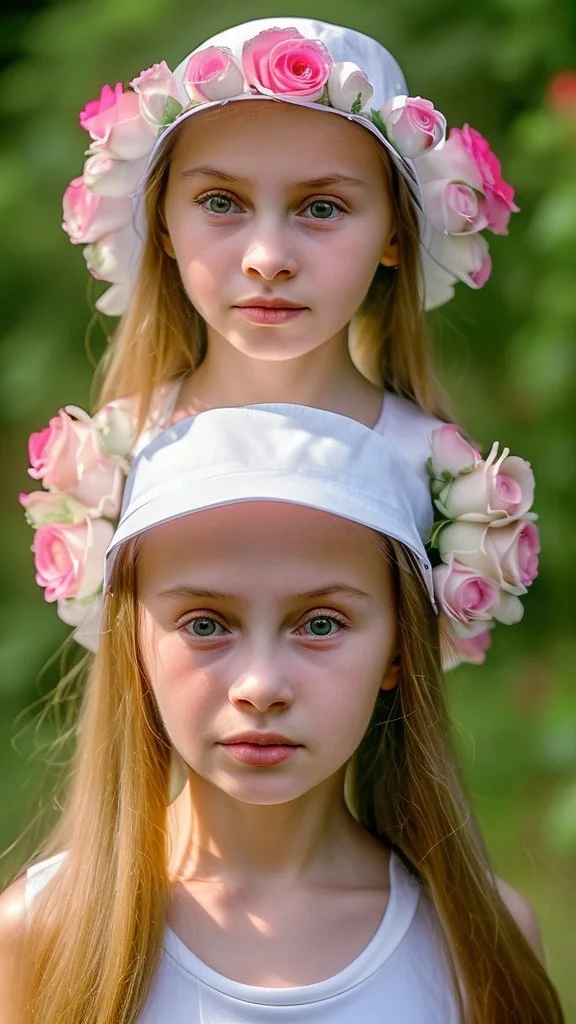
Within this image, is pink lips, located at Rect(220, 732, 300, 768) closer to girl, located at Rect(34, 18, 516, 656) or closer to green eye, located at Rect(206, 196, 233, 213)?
girl, located at Rect(34, 18, 516, 656)

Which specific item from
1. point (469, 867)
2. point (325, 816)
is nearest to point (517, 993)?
point (469, 867)

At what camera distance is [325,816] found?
2.37 m

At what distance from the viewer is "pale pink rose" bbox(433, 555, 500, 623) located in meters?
2.44

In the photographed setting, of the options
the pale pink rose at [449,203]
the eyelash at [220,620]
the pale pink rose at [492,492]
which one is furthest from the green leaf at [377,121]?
the eyelash at [220,620]

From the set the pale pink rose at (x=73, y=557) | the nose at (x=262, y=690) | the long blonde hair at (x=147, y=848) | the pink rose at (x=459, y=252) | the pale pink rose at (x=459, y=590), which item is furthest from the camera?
the pink rose at (x=459, y=252)

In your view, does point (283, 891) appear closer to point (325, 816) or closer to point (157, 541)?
point (325, 816)

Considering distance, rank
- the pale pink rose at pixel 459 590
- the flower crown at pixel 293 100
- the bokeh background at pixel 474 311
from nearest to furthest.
A: the flower crown at pixel 293 100, the pale pink rose at pixel 459 590, the bokeh background at pixel 474 311

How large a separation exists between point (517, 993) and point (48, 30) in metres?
3.34

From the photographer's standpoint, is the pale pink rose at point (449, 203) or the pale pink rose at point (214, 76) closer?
the pale pink rose at point (214, 76)

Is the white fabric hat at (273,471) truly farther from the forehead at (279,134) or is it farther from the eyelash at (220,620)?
the forehead at (279,134)

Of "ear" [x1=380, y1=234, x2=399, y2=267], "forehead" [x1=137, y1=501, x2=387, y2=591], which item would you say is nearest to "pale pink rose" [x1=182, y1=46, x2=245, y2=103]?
"ear" [x1=380, y1=234, x2=399, y2=267]

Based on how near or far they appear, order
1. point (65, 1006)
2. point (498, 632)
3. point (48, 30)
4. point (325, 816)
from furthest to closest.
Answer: point (498, 632) → point (48, 30) → point (325, 816) → point (65, 1006)

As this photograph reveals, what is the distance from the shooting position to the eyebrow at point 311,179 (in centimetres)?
232

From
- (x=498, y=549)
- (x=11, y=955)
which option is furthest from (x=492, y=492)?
(x=11, y=955)
